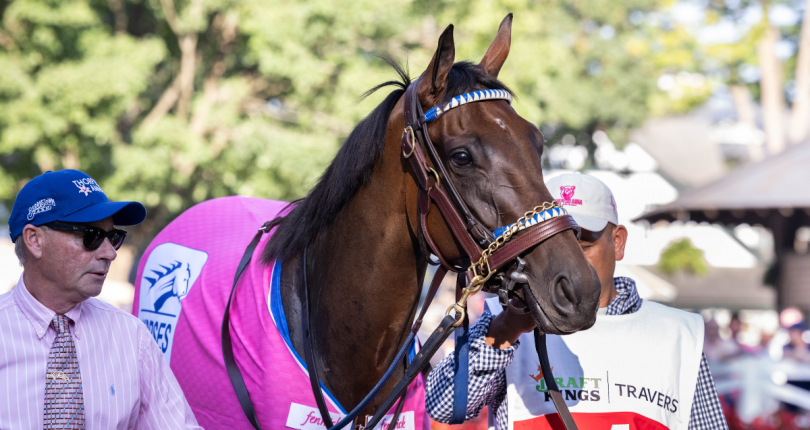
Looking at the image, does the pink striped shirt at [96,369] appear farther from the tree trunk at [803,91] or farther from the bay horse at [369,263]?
the tree trunk at [803,91]

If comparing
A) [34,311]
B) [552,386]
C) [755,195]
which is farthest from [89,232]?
[755,195]

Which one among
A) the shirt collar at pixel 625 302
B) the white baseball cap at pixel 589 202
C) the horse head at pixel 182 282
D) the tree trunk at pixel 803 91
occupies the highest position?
the tree trunk at pixel 803 91

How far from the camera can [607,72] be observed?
18422 millimetres

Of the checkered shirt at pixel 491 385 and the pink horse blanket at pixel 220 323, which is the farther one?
the pink horse blanket at pixel 220 323

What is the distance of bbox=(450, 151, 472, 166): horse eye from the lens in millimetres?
1954

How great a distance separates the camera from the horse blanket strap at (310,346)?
222 cm

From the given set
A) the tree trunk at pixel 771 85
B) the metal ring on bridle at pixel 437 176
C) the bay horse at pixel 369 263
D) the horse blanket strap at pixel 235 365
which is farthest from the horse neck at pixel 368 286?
the tree trunk at pixel 771 85

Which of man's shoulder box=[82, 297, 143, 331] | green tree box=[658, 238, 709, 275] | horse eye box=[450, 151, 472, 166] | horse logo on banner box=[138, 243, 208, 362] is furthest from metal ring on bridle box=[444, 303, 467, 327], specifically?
green tree box=[658, 238, 709, 275]

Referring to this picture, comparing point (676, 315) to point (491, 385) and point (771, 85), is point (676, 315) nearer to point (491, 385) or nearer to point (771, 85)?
point (491, 385)

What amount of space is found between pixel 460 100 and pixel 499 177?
0.29 meters

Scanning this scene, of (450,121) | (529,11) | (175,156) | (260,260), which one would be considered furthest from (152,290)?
(529,11)

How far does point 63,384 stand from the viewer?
1.77 meters

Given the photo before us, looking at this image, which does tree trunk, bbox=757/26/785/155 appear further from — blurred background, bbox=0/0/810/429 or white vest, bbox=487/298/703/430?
white vest, bbox=487/298/703/430

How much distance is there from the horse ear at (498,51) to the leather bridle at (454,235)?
0.27m
